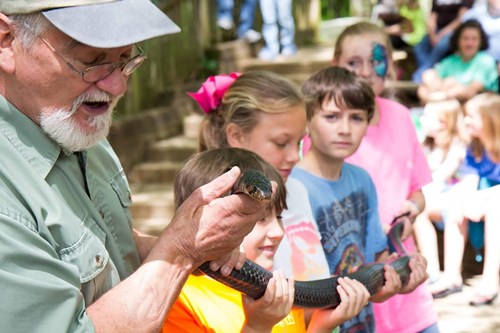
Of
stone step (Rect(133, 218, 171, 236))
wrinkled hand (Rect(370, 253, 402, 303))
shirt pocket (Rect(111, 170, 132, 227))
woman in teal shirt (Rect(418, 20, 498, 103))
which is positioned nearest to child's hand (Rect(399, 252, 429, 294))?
wrinkled hand (Rect(370, 253, 402, 303))

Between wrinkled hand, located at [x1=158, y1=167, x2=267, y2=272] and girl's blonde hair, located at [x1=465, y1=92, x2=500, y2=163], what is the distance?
15.3ft

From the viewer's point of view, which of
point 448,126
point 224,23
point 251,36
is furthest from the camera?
point 251,36

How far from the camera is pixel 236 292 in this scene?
2.44 meters

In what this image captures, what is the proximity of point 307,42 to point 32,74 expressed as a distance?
34.7ft

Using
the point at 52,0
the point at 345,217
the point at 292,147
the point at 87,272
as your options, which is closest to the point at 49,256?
the point at 87,272

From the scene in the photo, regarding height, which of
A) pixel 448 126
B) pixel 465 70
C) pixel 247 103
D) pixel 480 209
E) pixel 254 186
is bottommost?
pixel 480 209

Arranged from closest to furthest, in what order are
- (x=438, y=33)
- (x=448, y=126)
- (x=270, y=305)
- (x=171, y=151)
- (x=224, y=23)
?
(x=270, y=305) → (x=448, y=126) → (x=171, y=151) → (x=438, y=33) → (x=224, y=23)

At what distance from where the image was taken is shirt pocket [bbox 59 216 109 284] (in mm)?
1833

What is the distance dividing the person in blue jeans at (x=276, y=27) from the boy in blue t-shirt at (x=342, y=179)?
6.17 m

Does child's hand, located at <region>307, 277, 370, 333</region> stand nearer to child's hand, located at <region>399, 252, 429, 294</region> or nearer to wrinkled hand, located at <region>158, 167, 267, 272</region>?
child's hand, located at <region>399, 252, 429, 294</region>

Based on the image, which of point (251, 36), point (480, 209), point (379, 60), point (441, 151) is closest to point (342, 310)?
point (379, 60)

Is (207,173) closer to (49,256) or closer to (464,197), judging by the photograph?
(49,256)

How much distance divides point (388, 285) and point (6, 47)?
1.50 m

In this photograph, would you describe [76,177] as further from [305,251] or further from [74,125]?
[305,251]
